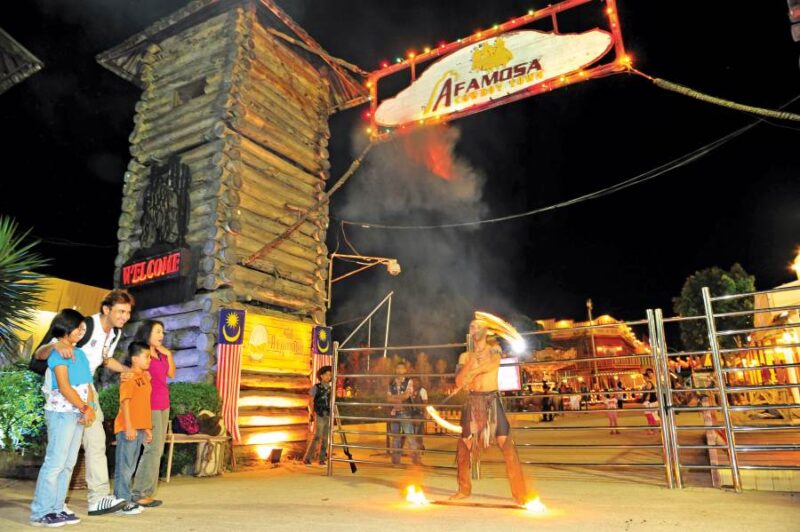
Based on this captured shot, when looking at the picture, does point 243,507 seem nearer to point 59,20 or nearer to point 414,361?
point 59,20

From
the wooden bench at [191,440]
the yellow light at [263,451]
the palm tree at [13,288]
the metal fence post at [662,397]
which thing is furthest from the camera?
the yellow light at [263,451]

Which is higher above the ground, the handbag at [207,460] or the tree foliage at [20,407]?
the tree foliage at [20,407]

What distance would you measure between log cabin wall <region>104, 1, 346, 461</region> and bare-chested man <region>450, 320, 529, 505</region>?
21.3 feet

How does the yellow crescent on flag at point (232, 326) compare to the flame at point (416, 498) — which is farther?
the yellow crescent on flag at point (232, 326)

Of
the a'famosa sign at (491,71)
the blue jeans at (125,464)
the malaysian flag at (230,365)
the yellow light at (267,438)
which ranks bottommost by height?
the yellow light at (267,438)

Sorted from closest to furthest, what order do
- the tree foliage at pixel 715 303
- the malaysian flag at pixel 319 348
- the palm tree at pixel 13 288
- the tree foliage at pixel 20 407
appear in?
the palm tree at pixel 13 288 → the tree foliage at pixel 20 407 → the malaysian flag at pixel 319 348 → the tree foliage at pixel 715 303

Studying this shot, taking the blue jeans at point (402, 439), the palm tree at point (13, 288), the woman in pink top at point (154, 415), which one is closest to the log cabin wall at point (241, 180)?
the blue jeans at point (402, 439)

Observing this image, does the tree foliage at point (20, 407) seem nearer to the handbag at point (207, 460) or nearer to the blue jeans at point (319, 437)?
the handbag at point (207, 460)

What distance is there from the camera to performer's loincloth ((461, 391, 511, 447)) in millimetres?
5301

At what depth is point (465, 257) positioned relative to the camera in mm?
40500

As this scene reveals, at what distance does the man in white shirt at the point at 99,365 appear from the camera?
15.8ft

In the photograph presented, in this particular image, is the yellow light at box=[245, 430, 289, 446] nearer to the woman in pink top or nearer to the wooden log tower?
the wooden log tower

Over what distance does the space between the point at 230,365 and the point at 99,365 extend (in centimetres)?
545

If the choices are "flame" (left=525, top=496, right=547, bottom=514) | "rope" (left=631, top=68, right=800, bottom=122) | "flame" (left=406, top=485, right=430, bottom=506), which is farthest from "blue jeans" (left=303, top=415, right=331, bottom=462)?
"rope" (left=631, top=68, right=800, bottom=122)
